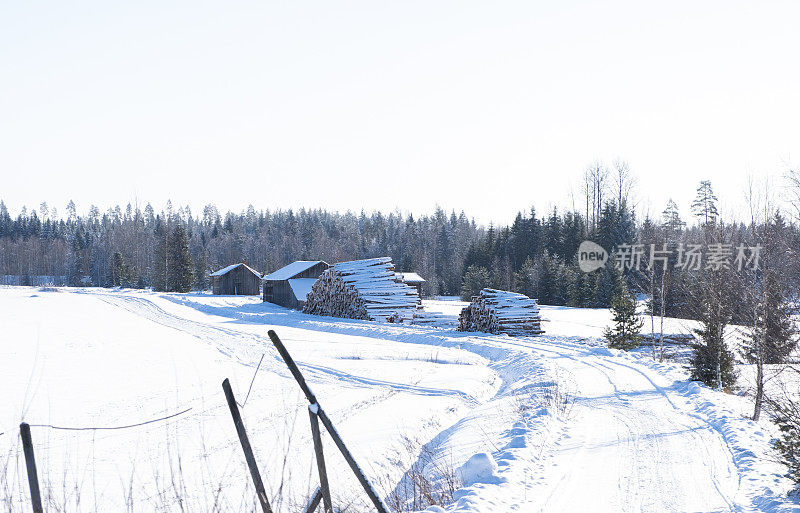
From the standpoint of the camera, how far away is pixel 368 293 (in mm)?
32562

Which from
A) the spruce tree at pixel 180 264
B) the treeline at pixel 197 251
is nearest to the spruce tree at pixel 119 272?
the treeline at pixel 197 251

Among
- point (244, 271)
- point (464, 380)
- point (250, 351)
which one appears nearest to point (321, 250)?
point (244, 271)

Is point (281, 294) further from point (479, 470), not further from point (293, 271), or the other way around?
point (479, 470)

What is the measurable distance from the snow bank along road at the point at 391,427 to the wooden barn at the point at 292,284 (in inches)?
832

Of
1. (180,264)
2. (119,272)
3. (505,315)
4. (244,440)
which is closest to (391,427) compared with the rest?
(244,440)

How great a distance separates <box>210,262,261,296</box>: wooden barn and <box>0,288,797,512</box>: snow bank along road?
3480 cm

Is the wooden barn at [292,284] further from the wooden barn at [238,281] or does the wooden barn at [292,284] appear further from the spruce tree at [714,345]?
the spruce tree at [714,345]

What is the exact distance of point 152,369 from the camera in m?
15.3

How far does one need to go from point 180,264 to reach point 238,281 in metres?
13.3

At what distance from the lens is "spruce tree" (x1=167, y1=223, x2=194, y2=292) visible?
64625mm

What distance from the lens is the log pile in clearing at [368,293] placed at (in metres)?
32.1

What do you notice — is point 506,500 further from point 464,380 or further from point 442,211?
point 442,211

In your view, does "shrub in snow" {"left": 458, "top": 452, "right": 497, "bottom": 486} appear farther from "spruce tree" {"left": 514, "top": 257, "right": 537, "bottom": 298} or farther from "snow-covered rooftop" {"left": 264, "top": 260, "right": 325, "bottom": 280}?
"spruce tree" {"left": 514, "top": 257, "right": 537, "bottom": 298}

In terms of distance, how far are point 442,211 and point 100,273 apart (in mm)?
74597
